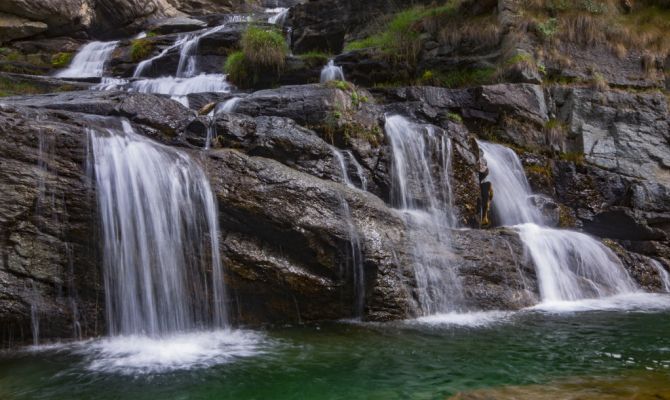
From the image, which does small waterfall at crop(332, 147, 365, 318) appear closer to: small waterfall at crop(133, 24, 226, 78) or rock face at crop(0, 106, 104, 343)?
rock face at crop(0, 106, 104, 343)

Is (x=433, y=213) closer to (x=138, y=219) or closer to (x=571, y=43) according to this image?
(x=138, y=219)

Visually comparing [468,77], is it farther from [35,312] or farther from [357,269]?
[35,312]

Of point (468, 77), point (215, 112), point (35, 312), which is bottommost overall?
point (35, 312)

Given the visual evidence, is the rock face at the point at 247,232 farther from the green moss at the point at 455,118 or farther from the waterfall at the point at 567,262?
the green moss at the point at 455,118

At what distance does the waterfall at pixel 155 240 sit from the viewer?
5.70 metres

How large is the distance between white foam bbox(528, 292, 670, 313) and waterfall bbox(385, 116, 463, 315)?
5.19 ft

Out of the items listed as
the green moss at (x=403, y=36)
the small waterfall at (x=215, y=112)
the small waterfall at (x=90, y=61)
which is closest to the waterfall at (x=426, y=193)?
the small waterfall at (x=215, y=112)

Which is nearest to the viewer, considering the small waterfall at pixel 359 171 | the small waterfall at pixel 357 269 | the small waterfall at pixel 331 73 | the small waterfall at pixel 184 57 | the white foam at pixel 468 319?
the white foam at pixel 468 319

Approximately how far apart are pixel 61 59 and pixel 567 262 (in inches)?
672

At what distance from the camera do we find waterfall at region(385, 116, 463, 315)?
7.01 meters

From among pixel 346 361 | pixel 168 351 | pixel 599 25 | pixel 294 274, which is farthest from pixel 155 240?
pixel 599 25

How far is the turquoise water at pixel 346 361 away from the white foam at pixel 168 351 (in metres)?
0.01

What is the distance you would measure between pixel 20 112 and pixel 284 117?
403 centimetres

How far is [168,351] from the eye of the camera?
16.9 feet
